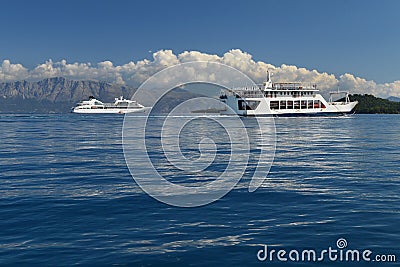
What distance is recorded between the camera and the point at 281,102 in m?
125

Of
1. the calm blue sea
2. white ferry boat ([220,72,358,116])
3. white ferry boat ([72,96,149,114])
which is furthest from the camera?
white ferry boat ([72,96,149,114])

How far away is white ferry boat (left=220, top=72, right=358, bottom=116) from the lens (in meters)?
123

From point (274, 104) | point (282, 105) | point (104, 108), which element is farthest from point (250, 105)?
point (104, 108)

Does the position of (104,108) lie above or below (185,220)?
above

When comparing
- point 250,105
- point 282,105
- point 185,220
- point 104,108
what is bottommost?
point 185,220

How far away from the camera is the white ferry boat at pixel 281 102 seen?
4833 inches

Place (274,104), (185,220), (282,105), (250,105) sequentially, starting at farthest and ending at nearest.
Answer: (250,105) → (282,105) → (274,104) → (185,220)

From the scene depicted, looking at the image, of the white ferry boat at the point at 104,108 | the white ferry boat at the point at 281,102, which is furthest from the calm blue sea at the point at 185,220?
the white ferry boat at the point at 104,108

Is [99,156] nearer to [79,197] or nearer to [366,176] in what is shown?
[79,197]

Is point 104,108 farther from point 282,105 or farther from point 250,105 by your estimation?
point 282,105

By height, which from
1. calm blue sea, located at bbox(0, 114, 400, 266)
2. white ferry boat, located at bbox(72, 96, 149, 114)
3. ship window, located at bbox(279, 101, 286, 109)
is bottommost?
calm blue sea, located at bbox(0, 114, 400, 266)

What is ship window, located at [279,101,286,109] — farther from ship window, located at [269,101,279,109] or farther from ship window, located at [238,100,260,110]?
ship window, located at [238,100,260,110]

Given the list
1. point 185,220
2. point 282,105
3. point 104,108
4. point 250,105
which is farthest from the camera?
point 104,108

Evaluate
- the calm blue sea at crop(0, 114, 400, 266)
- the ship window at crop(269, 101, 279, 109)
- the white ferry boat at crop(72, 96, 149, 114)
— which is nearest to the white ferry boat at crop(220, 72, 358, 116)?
the ship window at crop(269, 101, 279, 109)
